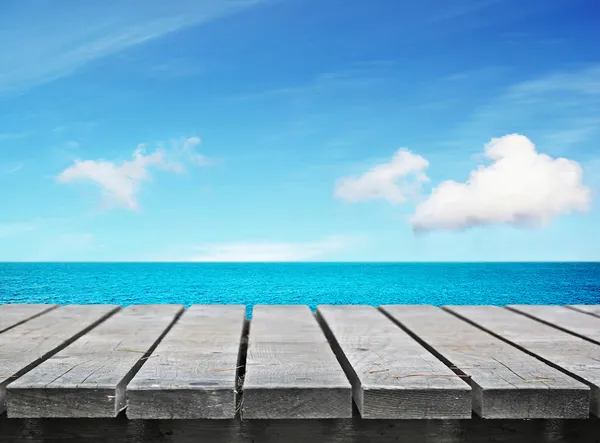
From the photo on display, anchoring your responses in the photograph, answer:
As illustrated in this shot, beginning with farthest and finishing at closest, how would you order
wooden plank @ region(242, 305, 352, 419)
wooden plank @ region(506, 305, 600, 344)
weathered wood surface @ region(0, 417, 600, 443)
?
wooden plank @ region(506, 305, 600, 344)
weathered wood surface @ region(0, 417, 600, 443)
wooden plank @ region(242, 305, 352, 419)

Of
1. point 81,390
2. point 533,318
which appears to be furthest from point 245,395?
point 533,318

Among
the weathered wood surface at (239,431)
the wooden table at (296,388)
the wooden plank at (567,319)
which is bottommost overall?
the weathered wood surface at (239,431)

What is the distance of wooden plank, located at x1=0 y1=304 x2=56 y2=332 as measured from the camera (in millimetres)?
2804

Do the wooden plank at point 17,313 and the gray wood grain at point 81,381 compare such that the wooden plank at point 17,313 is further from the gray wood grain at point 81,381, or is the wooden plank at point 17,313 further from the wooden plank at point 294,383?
the wooden plank at point 294,383

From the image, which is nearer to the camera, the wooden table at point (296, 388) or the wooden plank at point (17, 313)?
the wooden table at point (296, 388)

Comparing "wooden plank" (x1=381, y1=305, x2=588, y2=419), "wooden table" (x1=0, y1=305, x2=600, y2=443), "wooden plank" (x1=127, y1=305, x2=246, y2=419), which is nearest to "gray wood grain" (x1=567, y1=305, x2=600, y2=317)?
"wooden table" (x1=0, y1=305, x2=600, y2=443)

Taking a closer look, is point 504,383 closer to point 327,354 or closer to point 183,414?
point 327,354

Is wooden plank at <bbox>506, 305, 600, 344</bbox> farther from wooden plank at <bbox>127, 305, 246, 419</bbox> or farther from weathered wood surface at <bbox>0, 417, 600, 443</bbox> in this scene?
wooden plank at <bbox>127, 305, 246, 419</bbox>

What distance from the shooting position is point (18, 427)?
180 cm

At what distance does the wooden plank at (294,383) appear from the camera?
1.60 metres

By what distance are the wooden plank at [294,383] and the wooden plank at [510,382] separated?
0.45 metres

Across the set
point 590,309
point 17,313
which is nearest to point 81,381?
point 17,313

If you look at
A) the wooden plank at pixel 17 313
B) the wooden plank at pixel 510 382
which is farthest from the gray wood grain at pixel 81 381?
the wooden plank at pixel 510 382

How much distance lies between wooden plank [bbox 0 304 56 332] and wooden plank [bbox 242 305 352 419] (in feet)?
4.84
